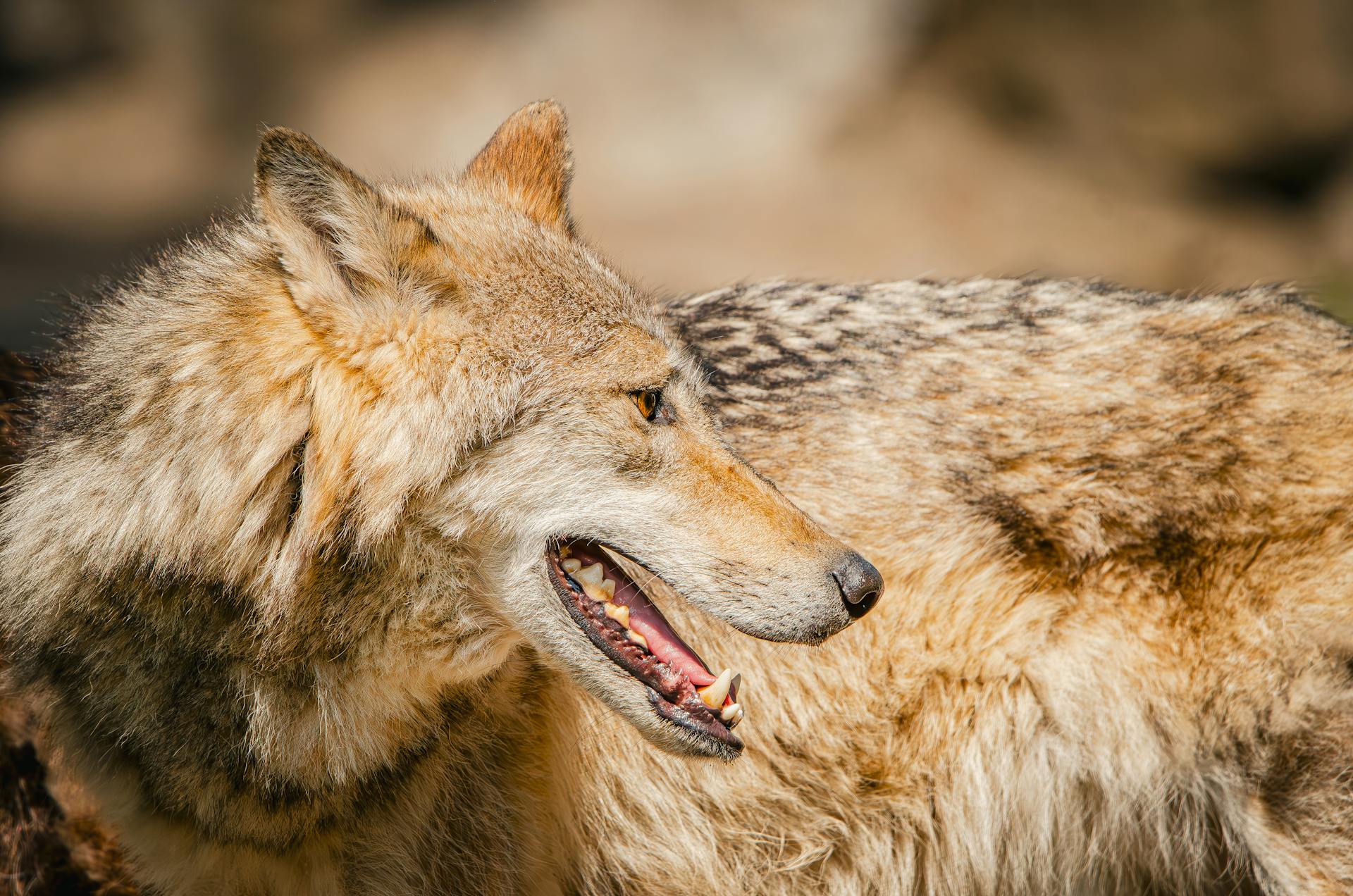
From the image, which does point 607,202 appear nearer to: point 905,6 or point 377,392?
point 905,6

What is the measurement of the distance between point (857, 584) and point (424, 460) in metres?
1.16

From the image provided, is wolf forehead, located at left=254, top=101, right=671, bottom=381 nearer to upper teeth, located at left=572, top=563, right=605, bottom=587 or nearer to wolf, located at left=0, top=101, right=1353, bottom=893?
wolf, located at left=0, top=101, right=1353, bottom=893

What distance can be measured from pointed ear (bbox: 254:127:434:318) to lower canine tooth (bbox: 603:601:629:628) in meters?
1.03

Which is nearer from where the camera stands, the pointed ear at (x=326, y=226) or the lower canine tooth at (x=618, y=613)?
the pointed ear at (x=326, y=226)

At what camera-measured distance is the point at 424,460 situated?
2834 mm

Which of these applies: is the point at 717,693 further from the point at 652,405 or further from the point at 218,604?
the point at 218,604

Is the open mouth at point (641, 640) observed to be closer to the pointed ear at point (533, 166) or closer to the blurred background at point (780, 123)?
the pointed ear at point (533, 166)

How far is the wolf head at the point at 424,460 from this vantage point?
2.82 m

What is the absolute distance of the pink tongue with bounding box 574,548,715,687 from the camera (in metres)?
3.12

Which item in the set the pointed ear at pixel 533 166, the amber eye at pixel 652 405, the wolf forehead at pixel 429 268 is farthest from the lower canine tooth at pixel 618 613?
the pointed ear at pixel 533 166

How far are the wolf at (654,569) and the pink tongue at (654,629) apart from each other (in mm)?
11

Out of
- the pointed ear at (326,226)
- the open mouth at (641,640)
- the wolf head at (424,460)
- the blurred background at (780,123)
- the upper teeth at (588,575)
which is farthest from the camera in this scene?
the blurred background at (780,123)

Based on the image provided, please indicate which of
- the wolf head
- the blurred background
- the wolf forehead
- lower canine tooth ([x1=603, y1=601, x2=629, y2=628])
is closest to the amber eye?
the wolf head

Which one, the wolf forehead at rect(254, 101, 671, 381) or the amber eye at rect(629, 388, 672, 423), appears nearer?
the wolf forehead at rect(254, 101, 671, 381)
